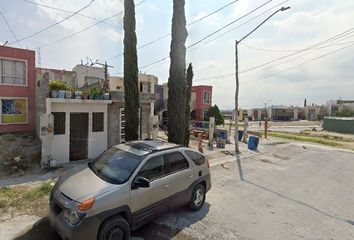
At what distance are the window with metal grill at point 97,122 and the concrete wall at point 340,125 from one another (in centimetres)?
4264

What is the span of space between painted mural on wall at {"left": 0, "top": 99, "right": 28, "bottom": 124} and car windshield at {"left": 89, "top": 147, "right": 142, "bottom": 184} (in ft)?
37.1

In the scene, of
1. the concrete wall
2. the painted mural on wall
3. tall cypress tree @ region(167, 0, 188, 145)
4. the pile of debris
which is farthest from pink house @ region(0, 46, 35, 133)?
the concrete wall

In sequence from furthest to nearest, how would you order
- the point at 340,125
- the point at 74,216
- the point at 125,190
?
the point at 340,125, the point at 125,190, the point at 74,216

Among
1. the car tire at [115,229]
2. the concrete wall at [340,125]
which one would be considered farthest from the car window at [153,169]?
the concrete wall at [340,125]

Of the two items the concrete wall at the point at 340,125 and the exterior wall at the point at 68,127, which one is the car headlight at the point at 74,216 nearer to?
the exterior wall at the point at 68,127

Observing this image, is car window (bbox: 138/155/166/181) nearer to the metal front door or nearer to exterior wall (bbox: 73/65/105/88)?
the metal front door

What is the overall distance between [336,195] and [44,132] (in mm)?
10536

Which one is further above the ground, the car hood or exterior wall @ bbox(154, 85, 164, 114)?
exterior wall @ bbox(154, 85, 164, 114)

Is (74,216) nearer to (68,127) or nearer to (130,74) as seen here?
(68,127)

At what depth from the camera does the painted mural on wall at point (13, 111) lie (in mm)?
13852

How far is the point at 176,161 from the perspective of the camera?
18.8 ft

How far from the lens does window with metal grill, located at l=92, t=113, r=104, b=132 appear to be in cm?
1090

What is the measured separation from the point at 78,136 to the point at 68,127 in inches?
24.1

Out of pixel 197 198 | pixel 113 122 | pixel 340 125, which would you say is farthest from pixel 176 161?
pixel 340 125
